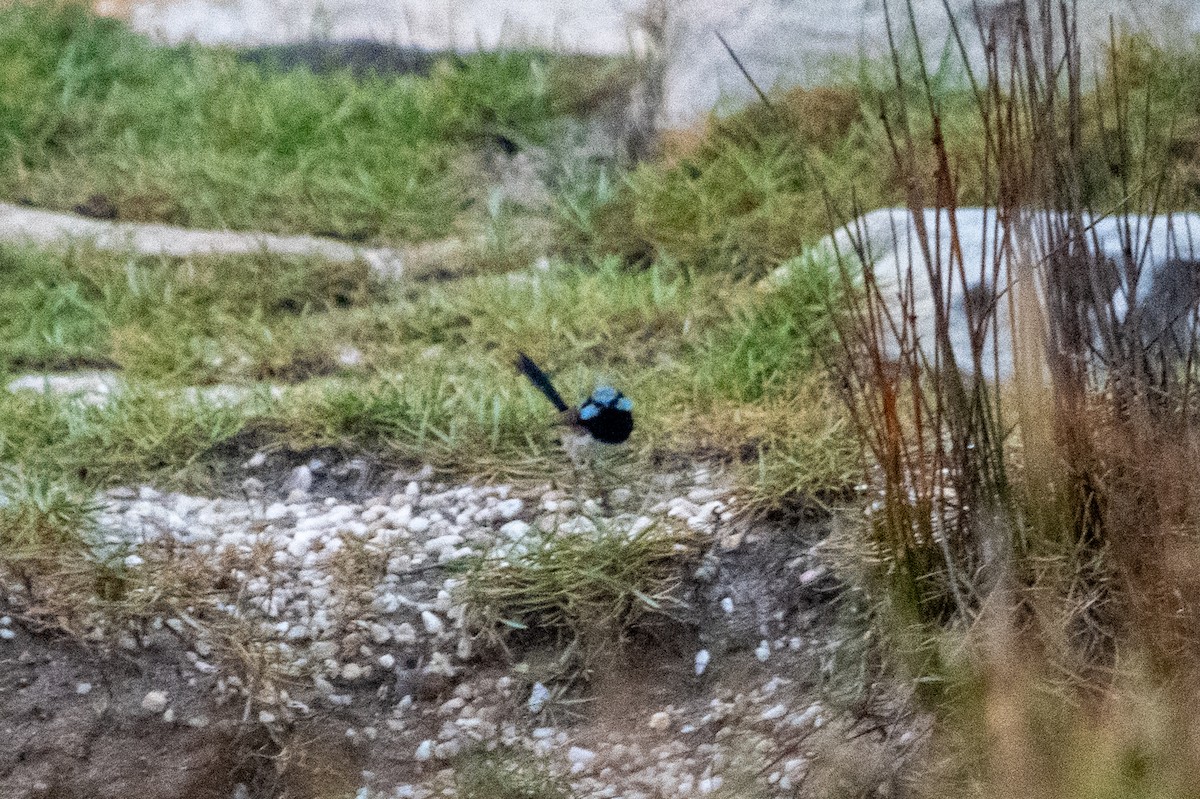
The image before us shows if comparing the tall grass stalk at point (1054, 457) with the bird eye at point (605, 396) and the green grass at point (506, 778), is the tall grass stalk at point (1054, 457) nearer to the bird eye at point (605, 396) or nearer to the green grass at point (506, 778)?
the green grass at point (506, 778)

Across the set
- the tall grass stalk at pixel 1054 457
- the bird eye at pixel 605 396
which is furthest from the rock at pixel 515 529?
the tall grass stalk at pixel 1054 457

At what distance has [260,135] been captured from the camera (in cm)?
522

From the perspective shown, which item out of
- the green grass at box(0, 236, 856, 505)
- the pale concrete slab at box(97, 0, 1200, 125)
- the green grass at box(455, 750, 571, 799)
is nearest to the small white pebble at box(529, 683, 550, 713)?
the green grass at box(455, 750, 571, 799)

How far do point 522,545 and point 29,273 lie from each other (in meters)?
2.67

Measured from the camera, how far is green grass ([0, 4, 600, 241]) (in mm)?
4891

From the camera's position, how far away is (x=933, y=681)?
2082 millimetres

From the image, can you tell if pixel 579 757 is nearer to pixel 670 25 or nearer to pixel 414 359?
pixel 414 359

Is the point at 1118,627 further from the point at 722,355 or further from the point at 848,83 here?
the point at 848,83

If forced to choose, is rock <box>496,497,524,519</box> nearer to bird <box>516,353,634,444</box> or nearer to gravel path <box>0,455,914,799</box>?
gravel path <box>0,455,914,799</box>

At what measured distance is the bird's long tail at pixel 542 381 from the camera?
127 inches

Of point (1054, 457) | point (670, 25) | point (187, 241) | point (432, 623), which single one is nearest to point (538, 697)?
point (432, 623)

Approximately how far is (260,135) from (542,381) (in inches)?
100

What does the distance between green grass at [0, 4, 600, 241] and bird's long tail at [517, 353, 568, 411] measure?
5.50 ft

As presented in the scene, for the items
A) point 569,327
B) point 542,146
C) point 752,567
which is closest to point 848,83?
point 542,146
